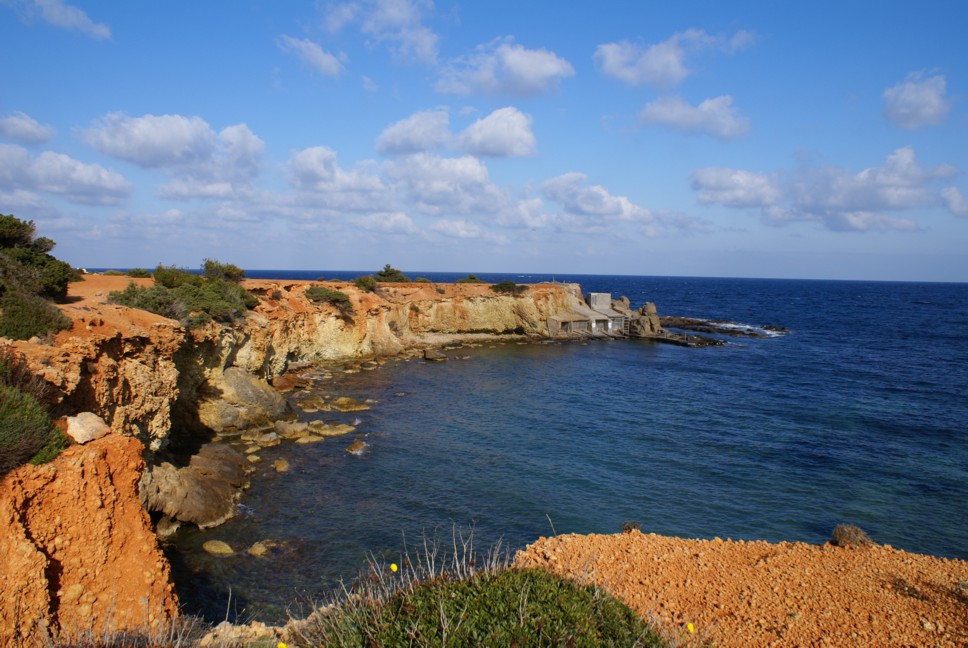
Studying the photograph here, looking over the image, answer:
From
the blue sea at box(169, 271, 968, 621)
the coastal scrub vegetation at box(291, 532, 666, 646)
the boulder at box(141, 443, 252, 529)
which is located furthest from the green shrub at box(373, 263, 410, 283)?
→ the coastal scrub vegetation at box(291, 532, 666, 646)

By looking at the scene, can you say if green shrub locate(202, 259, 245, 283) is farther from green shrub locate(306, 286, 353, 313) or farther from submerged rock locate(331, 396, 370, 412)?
submerged rock locate(331, 396, 370, 412)

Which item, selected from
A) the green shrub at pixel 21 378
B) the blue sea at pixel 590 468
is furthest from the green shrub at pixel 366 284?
the green shrub at pixel 21 378

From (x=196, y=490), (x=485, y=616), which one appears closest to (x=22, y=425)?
(x=196, y=490)

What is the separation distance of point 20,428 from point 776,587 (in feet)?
54.4

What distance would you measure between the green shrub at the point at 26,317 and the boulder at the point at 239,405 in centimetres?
1063

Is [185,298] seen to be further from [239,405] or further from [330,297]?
[330,297]

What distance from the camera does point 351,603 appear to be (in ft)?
25.9

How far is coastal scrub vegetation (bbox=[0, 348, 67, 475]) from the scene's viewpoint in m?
9.55

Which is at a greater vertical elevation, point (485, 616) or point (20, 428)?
point (20, 428)

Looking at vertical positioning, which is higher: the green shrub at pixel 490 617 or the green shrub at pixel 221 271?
the green shrub at pixel 221 271

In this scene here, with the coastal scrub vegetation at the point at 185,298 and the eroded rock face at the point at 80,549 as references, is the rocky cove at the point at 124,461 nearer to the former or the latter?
the eroded rock face at the point at 80,549

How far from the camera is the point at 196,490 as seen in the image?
17.1 metres

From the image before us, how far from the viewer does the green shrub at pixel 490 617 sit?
6.96 metres

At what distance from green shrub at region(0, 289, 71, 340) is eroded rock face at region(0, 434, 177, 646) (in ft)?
17.6
